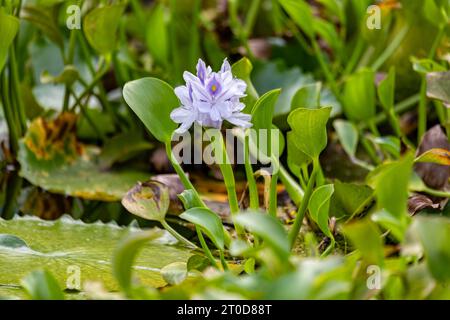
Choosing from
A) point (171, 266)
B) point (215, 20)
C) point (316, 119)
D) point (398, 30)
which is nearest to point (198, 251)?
point (171, 266)

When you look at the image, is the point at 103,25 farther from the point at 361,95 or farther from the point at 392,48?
the point at 392,48

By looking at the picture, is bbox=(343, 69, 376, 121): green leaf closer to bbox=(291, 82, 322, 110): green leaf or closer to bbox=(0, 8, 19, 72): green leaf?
bbox=(291, 82, 322, 110): green leaf

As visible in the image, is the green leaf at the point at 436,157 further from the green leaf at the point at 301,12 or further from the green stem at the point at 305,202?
the green leaf at the point at 301,12

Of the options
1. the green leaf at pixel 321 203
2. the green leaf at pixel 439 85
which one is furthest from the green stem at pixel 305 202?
the green leaf at pixel 439 85

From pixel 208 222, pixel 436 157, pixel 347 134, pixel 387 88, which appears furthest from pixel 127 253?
pixel 347 134

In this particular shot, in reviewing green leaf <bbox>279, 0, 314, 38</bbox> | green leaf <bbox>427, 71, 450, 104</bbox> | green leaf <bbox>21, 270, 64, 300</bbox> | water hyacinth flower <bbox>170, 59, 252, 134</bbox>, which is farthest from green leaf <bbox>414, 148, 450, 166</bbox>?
green leaf <bbox>21, 270, 64, 300</bbox>
